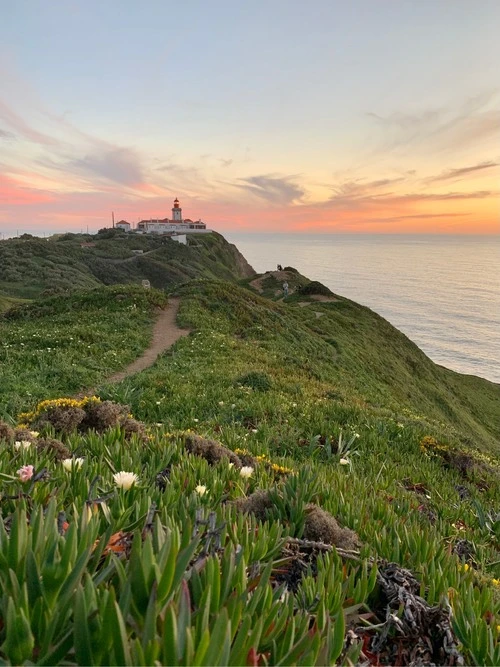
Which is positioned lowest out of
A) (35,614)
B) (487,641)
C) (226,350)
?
(226,350)

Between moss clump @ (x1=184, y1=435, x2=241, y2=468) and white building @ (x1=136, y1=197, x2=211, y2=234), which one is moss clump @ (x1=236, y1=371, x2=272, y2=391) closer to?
moss clump @ (x1=184, y1=435, x2=241, y2=468)

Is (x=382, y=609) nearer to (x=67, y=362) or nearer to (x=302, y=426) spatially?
(x=302, y=426)

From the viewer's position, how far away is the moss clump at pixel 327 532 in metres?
2.07

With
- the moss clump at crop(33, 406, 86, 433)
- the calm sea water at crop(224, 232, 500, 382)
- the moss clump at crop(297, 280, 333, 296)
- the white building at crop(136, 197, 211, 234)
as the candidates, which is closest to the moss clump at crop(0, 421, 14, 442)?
the moss clump at crop(33, 406, 86, 433)

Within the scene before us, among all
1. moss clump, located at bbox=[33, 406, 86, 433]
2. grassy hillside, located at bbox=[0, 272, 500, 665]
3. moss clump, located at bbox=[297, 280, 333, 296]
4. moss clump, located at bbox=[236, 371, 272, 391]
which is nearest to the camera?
grassy hillside, located at bbox=[0, 272, 500, 665]

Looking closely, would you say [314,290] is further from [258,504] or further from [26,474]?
[26,474]

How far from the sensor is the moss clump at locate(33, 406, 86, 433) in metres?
3.76

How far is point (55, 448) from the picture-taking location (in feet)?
9.16

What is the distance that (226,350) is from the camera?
14.1 m

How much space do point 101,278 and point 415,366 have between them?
150 ft

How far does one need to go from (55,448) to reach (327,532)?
1750mm

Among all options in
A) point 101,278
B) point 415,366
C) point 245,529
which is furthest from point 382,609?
point 101,278

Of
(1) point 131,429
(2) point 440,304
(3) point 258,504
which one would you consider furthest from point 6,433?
(2) point 440,304

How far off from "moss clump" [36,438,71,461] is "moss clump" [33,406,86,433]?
862mm
